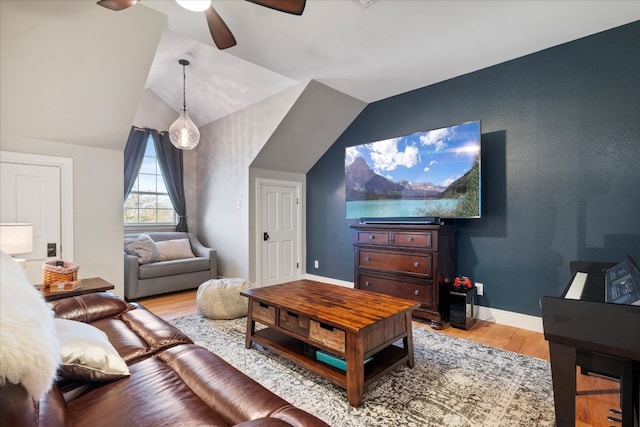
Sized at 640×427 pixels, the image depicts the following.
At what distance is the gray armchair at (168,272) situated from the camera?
13.6 feet

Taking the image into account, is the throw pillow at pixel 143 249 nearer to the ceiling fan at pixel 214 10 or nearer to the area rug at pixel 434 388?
the area rug at pixel 434 388

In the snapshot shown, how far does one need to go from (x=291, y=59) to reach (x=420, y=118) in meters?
1.78

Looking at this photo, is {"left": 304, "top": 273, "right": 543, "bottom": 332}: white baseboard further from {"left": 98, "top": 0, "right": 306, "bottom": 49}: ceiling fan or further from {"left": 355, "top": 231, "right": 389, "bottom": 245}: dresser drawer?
{"left": 98, "top": 0, "right": 306, "bottom": 49}: ceiling fan

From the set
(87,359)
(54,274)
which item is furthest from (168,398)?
(54,274)

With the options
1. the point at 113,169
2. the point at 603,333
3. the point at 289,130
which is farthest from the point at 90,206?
the point at 603,333

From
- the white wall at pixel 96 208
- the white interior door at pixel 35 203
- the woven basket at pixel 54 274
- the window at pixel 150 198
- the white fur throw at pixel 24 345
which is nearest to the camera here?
the white fur throw at pixel 24 345

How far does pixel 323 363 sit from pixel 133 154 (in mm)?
4758

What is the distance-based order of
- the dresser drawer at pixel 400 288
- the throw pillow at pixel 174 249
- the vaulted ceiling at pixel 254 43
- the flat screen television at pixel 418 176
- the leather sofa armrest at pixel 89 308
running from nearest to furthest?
1. the leather sofa armrest at pixel 89 308
2. the vaulted ceiling at pixel 254 43
3. the flat screen television at pixel 418 176
4. the dresser drawer at pixel 400 288
5. the throw pillow at pixel 174 249

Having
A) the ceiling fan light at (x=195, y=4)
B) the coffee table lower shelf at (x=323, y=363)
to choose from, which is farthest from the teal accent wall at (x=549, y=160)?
the ceiling fan light at (x=195, y=4)

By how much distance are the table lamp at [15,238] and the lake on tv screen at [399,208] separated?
10.7ft

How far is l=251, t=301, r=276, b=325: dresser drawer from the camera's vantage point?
2.36 m

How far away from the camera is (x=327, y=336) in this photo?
6.38 feet

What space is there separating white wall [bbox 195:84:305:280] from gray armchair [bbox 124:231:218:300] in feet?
0.91

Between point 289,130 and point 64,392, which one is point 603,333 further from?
point 289,130
